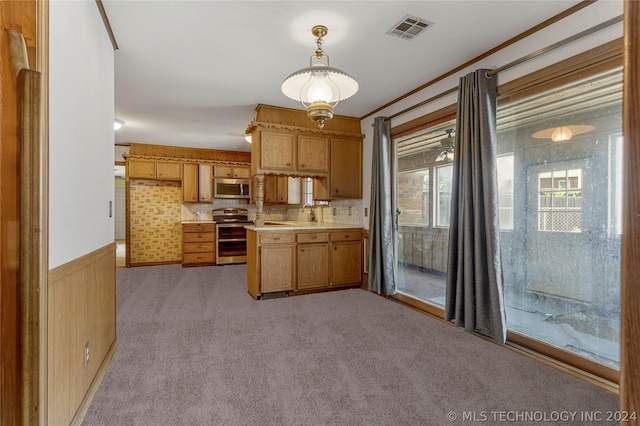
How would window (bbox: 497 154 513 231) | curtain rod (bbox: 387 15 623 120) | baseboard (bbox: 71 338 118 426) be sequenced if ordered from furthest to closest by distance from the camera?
window (bbox: 497 154 513 231), curtain rod (bbox: 387 15 623 120), baseboard (bbox: 71 338 118 426)

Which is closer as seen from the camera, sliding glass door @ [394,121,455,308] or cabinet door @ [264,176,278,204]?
sliding glass door @ [394,121,455,308]

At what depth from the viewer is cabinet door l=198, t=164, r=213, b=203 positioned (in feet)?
21.2

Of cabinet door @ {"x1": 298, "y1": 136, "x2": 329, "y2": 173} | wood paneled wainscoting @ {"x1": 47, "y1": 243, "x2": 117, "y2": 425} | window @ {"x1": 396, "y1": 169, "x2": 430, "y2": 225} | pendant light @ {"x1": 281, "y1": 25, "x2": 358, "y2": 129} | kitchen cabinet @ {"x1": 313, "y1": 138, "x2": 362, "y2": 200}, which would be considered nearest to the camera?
wood paneled wainscoting @ {"x1": 47, "y1": 243, "x2": 117, "y2": 425}

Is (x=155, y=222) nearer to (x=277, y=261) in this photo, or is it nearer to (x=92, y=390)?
(x=277, y=261)

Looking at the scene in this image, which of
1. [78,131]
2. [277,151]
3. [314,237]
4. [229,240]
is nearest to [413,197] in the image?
[314,237]

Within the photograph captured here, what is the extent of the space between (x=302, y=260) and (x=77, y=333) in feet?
8.73

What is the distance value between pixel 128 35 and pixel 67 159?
58.1 inches

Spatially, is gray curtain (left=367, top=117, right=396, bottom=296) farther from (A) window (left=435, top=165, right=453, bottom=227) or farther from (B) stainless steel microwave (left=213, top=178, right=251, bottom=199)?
(B) stainless steel microwave (left=213, top=178, right=251, bottom=199)

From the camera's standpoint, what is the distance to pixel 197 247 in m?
6.21

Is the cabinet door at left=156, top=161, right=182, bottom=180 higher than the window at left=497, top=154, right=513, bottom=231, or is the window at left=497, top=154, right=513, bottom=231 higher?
the cabinet door at left=156, top=161, right=182, bottom=180

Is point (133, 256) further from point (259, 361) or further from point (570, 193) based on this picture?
point (570, 193)

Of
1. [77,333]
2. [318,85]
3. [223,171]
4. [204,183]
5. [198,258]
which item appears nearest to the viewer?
[77,333]

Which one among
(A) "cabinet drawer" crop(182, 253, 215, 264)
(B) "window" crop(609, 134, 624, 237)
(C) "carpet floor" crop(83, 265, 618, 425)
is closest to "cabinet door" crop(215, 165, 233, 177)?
(A) "cabinet drawer" crop(182, 253, 215, 264)

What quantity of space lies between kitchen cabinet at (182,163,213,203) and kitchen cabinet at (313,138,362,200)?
2887mm
